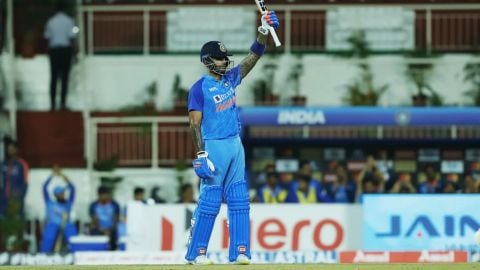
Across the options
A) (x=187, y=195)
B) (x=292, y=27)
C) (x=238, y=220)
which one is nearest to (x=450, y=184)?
(x=292, y=27)

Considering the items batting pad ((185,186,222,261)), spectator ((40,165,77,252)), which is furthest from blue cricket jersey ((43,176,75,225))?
batting pad ((185,186,222,261))

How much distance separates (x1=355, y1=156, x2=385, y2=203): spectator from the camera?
23.3 metres

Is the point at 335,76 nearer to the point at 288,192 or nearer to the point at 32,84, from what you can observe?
the point at 288,192

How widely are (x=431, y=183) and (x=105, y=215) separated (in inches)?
186

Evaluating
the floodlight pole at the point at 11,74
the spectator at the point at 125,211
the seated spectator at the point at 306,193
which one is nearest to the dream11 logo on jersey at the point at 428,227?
the seated spectator at the point at 306,193

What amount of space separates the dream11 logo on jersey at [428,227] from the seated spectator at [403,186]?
174cm

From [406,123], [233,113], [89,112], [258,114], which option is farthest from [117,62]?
[233,113]

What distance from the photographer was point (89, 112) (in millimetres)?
24906

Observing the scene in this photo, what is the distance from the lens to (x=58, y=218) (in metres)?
23.7

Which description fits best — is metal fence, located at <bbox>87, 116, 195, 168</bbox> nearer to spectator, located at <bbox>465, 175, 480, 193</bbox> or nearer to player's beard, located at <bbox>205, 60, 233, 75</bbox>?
spectator, located at <bbox>465, 175, 480, 193</bbox>

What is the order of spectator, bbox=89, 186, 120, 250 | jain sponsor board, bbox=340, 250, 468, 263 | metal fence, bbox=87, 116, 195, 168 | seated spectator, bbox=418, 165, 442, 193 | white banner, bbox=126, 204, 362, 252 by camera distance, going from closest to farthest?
jain sponsor board, bbox=340, 250, 468, 263, white banner, bbox=126, 204, 362, 252, spectator, bbox=89, 186, 120, 250, seated spectator, bbox=418, 165, 442, 193, metal fence, bbox=87, 116, 195, 168

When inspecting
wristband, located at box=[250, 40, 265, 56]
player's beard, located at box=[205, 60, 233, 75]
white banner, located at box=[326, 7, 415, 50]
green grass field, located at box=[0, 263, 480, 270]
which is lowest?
green grass field, located at box=[0, 263, 480, 270]

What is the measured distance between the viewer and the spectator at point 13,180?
2403cm

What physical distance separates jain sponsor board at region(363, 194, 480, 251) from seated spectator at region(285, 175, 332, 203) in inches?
62.1
